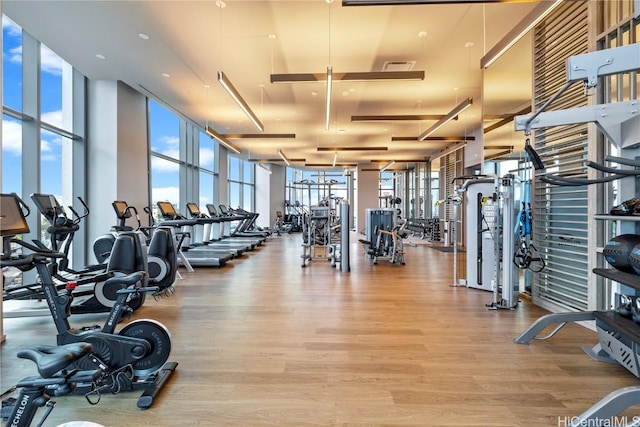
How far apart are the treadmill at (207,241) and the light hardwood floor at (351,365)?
3.37 meters

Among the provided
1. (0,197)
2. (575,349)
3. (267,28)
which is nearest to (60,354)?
(0,197)

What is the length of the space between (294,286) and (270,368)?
8.31 ft

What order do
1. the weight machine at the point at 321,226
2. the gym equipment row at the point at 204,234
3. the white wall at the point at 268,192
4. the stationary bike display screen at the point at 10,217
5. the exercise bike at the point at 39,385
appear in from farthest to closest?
the white wall at the point at 268,192, the weight machine at the point at 321,226, the gym equipment row at the point at 204,234, the stationary bike display screen at the point at 10,217, the exercise bike at the point at 39,385

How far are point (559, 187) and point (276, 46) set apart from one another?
441cm

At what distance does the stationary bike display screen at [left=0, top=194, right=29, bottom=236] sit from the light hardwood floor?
3.38 feet

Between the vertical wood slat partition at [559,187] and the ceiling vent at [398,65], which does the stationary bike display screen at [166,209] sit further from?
the vertical wood slat partition at [559,187]

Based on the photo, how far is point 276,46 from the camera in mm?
5020

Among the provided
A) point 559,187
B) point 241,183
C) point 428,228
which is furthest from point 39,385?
point 241,183

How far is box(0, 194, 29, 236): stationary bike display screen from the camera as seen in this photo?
2.59m

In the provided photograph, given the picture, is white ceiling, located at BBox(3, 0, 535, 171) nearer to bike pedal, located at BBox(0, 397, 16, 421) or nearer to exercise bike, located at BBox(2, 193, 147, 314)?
exercise bike, located at BBox(2, 193, 147, 314)

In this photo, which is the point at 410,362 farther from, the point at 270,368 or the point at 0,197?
the point at 0,197

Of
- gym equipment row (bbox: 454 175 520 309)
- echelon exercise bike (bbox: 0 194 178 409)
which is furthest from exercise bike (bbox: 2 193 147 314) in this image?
gym equipment row (bbox: 454 175 520 309)

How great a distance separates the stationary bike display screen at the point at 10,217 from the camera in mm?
2588

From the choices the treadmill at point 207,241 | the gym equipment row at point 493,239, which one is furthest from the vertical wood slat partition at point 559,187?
the treadmill at point 207,241
